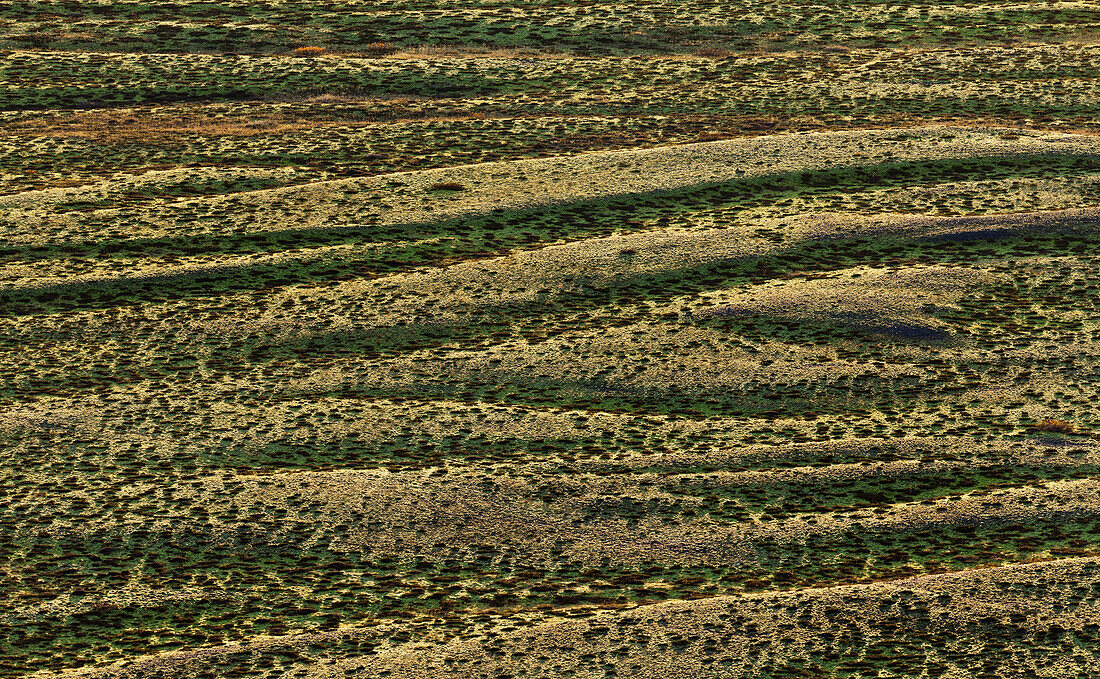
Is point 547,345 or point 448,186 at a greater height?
point 448,186

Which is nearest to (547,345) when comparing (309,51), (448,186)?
(448,186)

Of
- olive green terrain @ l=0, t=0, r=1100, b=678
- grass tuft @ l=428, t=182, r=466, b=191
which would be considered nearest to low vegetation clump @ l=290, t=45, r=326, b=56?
olive green terrain @ l=0, t=0, r=1100, b=678

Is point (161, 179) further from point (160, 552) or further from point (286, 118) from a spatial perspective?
point (160, 552)

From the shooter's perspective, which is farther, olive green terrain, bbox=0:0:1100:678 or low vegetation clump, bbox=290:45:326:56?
low vegetation clump, bbox=290:45:326:56

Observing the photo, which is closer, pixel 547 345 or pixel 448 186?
pixel 547 345

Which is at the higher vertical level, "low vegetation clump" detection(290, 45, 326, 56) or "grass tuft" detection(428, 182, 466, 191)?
"low vegetation clump" detection(290, 45, 326, 56)

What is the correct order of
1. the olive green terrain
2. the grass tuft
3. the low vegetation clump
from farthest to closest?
the low vegetation clump → the grass tuft → the olive green terrain

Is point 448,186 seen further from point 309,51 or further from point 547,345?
point 309,51

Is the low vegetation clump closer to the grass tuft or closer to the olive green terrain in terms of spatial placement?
the olive green terrain

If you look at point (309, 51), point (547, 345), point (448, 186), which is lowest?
point (547, 345)
